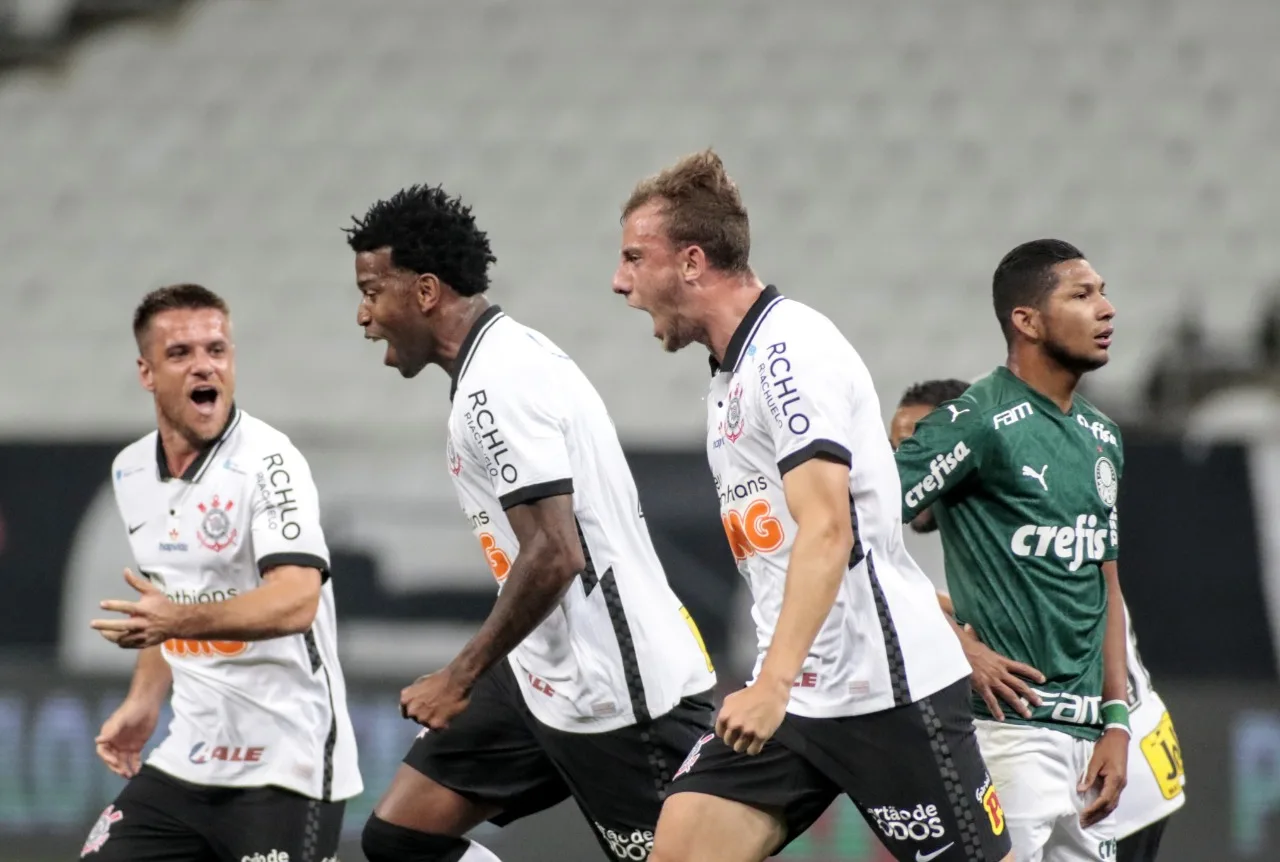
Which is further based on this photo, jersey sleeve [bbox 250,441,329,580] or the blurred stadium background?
the blurred stadium background

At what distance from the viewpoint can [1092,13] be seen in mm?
13477

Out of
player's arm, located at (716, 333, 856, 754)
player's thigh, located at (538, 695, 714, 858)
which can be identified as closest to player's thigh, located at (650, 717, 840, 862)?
player's arm, located at (716, 333, 856, 754)

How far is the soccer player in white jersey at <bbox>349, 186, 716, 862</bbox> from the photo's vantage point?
4621mm

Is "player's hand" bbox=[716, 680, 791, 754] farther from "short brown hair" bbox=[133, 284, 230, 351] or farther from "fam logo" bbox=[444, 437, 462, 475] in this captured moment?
"short brown hair" bbox=[133, 284, 230, 351]

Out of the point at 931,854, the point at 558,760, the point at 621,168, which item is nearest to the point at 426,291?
the point at 558,760

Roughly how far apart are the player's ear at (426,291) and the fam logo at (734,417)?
1.13 metres

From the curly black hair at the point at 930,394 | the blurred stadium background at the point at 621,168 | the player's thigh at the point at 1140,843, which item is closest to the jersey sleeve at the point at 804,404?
the curly black hair at the point at 930,394

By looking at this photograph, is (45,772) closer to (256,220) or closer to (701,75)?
(256,220)

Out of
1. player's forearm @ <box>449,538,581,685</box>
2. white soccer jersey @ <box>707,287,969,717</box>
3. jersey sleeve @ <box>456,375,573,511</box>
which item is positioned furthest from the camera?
jersey sleeve @ <box>456,375,573,511</box>

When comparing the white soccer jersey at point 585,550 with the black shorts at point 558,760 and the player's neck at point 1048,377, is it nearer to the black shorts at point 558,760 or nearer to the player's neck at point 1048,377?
the black shorts at point 558,760

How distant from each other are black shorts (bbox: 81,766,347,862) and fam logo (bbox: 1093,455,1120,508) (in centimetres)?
244

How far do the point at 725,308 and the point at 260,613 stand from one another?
5.13ft

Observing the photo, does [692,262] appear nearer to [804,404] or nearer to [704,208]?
[704,208]

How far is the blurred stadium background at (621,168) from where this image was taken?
40.9ft
